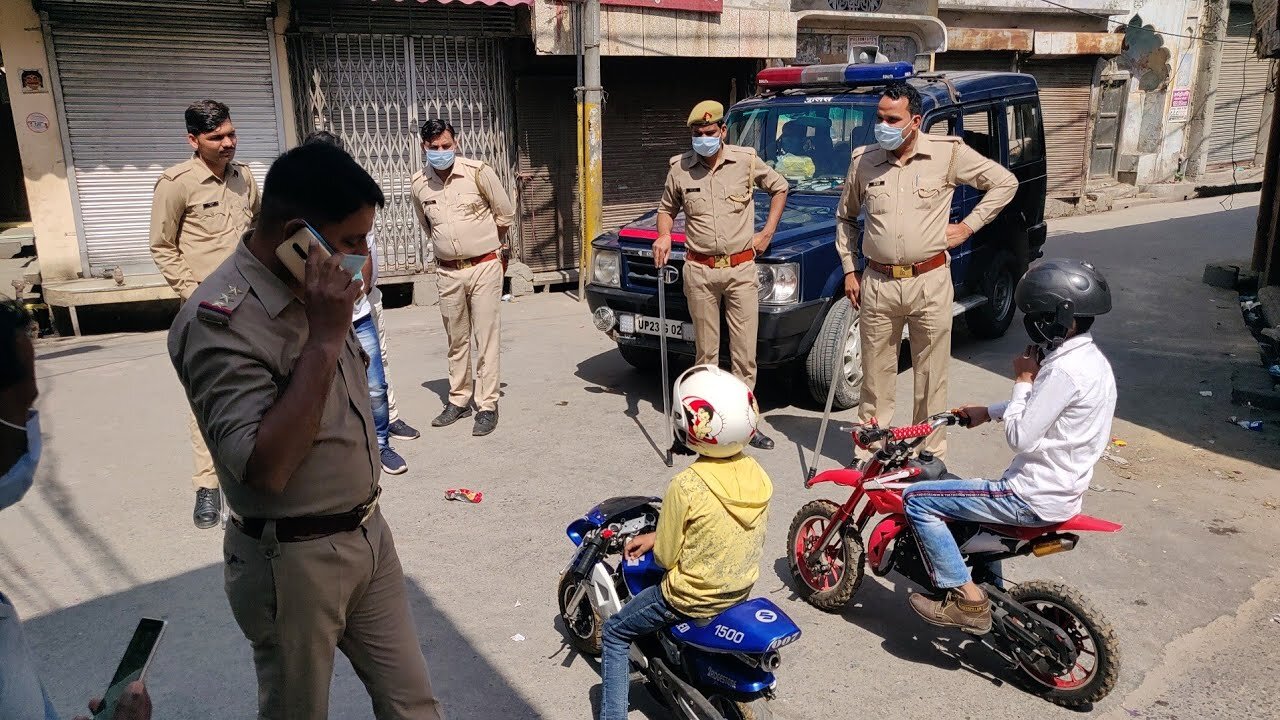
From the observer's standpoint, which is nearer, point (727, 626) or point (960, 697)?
point (727, 626)

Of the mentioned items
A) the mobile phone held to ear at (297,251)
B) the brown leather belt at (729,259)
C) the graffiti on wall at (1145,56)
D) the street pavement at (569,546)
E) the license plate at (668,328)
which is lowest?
the street pavement at (569,546)

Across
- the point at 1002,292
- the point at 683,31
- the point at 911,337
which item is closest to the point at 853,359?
the point at 911,337

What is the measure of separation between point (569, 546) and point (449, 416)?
81.5 inches

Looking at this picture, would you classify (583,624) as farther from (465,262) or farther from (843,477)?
(465,262)

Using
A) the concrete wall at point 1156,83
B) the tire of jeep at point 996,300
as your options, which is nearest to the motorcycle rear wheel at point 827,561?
the tire of jeep at point 996,300

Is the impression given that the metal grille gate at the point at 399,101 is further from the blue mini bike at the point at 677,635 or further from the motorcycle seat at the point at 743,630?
the motorcycle seat at the point at 743,630

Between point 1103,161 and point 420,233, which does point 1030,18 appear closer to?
point 1103,161

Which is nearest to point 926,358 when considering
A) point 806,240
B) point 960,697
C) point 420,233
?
point 806,240

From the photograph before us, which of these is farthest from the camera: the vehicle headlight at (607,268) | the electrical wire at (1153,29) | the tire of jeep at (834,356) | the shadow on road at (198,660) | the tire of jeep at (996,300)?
the electrical wire at (1153,29)

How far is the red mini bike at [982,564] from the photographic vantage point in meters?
3.38

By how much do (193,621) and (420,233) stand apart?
6755 millimetres

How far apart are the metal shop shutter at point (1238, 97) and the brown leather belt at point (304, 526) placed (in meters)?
21.8

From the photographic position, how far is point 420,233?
407 inches

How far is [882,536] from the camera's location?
3.85 meters
